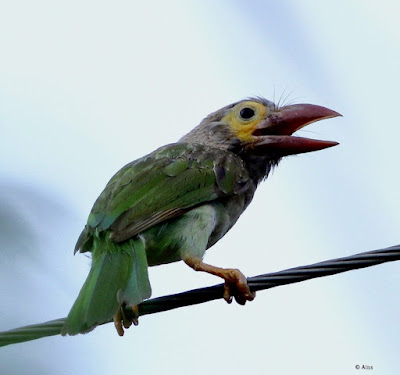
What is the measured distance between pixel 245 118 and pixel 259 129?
0.12 metres

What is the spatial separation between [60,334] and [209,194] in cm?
130

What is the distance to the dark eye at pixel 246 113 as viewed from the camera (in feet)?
17.4

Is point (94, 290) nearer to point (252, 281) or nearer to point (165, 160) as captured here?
point (252, 281)

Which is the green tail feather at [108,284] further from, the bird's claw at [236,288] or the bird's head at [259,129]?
the bird's head at [259,129]

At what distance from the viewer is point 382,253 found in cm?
323

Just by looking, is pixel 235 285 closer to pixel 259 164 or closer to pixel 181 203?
pixel 181 203

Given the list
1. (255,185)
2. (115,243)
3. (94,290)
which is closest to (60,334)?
(94,290)

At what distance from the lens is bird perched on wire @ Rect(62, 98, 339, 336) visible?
3.82 m

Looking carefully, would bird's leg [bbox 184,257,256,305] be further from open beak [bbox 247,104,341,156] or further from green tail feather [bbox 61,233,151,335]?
open beak [bbox 247,104,341,156]

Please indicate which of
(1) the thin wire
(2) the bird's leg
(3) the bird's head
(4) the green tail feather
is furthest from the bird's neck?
(1) the thin wire

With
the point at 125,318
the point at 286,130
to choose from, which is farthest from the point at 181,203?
the point at 286,130

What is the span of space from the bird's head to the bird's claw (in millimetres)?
1129

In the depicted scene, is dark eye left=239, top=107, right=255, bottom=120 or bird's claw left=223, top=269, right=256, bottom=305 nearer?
bird's claw left=223, top=269, right=256, bottom=305

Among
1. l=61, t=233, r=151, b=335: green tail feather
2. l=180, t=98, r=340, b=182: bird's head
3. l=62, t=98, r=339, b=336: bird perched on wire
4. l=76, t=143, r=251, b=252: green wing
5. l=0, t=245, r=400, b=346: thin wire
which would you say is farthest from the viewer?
l=180, t=98, r=340, b=182: bird's head
